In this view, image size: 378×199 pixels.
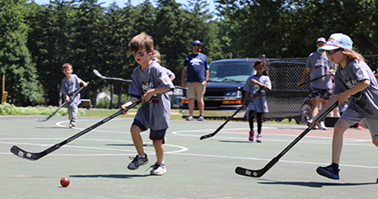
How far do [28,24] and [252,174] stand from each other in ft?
213

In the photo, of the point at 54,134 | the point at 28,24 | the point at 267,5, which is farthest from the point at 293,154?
the point at 28,24

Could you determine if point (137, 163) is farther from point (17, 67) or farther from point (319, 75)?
point (17, 67)

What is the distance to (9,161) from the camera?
5.98 metres

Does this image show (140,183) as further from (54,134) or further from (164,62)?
(164,62)

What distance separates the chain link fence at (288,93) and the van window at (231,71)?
79 cm

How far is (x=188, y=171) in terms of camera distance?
5.49m

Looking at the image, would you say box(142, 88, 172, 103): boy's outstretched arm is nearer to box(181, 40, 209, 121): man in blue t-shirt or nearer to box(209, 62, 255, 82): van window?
box(181, 40, 209, 121): man in blue t-shirt

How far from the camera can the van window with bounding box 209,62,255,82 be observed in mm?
15383

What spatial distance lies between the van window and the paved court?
6.16m

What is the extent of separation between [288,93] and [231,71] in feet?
6.02

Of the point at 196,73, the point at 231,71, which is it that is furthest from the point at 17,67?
the point at 196,73

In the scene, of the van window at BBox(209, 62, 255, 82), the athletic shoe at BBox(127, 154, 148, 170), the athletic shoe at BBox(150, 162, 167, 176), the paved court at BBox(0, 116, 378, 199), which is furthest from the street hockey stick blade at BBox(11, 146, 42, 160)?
the van window at BBox(209, 62, 255, 82)

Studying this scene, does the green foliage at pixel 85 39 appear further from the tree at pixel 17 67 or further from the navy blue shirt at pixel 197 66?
the navy blue shirt at pixel 197 66

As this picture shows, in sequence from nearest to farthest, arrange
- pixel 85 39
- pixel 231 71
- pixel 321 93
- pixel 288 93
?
1. pixel 321 93
2. pixel 288 93
3. pixel 231 71
4. pixel 85 39
